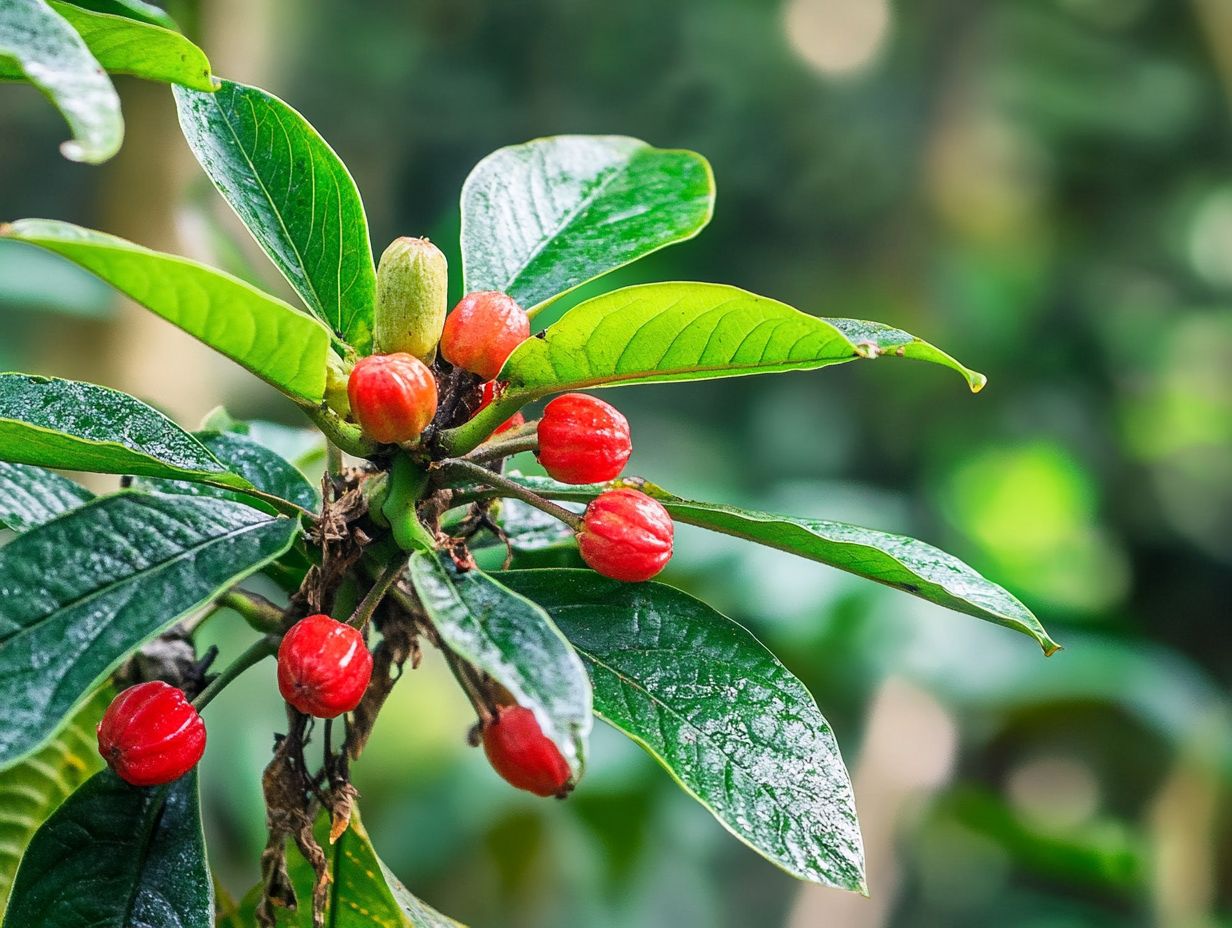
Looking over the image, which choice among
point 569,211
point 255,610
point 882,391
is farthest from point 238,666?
point 882,391

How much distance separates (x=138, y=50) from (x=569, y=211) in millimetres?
288

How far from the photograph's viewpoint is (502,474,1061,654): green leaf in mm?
558

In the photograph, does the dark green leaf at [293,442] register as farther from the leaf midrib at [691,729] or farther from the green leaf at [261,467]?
the leaf midrib at [691,729]

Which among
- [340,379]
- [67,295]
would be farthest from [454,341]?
[67,295]

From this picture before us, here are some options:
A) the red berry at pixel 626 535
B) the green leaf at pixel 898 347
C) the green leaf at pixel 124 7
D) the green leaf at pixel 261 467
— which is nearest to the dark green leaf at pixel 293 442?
the green leaf at pixel 261 467

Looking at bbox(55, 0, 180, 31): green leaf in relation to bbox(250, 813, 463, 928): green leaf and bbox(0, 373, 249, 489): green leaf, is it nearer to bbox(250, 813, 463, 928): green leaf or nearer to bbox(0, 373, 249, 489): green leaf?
bbox(0, 373, 249, 489): green leaf

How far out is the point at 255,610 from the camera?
0.66 meters

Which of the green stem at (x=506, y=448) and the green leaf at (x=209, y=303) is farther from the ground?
the green leaf at (x=209, y=303)

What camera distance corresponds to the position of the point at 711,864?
3154mm

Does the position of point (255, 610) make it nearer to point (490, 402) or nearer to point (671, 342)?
point (490, 402)

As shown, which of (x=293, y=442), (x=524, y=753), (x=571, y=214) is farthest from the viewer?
(x=293, y=442)

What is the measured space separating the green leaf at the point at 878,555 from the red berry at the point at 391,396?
13cm

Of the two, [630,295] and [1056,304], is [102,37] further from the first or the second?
[1056,304]

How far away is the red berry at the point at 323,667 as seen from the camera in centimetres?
53
